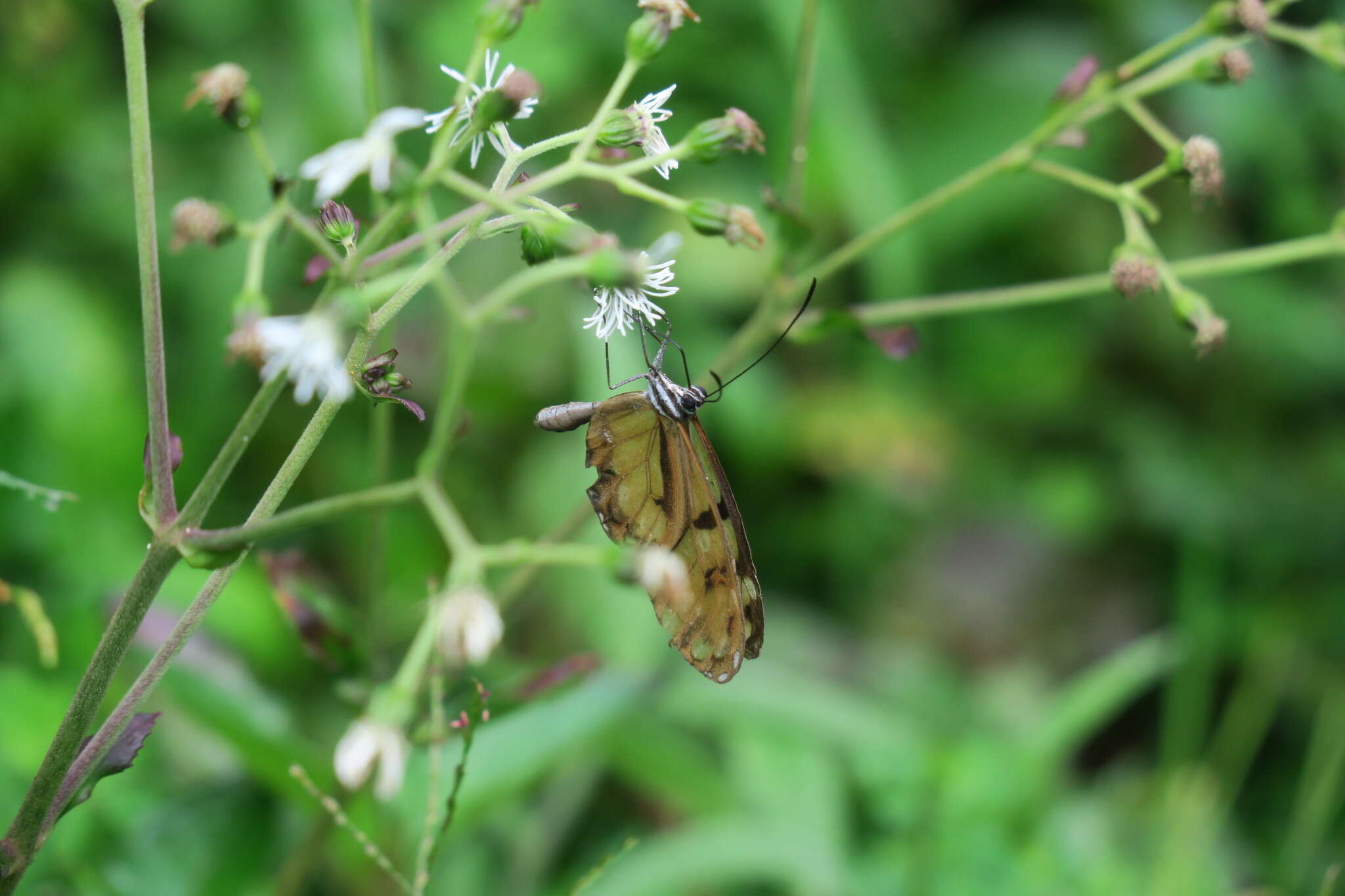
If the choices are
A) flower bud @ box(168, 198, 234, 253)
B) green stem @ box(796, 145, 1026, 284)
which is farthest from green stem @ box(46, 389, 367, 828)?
green stem @ box(796, 145, 1026, 284)

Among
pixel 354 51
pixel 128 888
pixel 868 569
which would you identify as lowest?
pixel 128 888

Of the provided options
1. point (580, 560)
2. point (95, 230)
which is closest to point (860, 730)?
point (580, 560)

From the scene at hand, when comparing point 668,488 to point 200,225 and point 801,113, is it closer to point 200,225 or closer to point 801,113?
point 801,113

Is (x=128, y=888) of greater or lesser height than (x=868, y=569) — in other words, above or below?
below

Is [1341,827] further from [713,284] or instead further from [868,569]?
[713,284]

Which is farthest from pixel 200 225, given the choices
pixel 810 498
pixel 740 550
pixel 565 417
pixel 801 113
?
pixel 810 498

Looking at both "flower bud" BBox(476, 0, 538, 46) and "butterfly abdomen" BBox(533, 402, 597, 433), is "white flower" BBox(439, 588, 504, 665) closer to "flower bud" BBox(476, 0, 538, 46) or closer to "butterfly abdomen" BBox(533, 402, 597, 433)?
"flower bud" BBox(476, 0, 538, 46)
